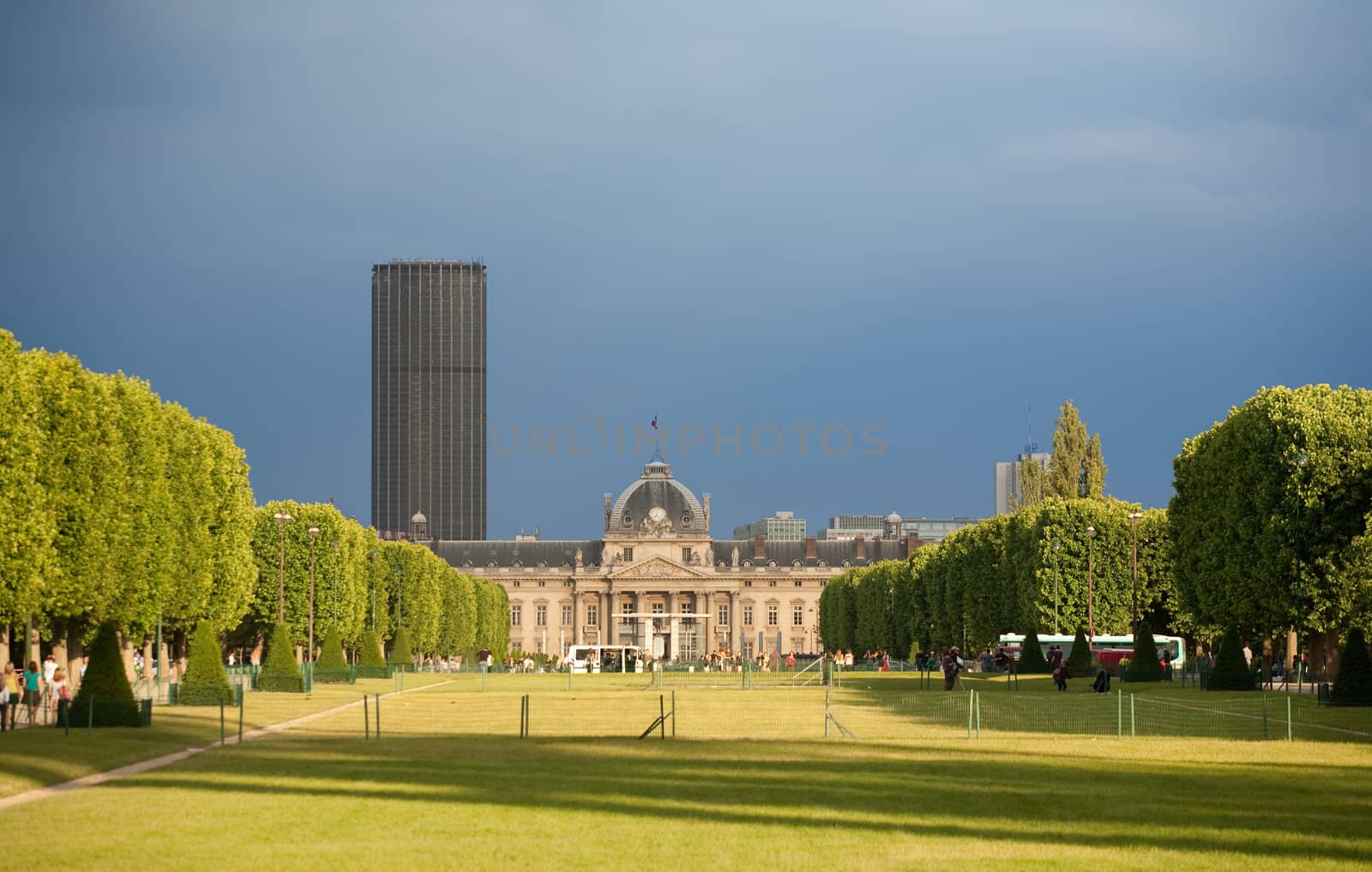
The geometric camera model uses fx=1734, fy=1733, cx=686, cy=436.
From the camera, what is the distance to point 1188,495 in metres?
65.6

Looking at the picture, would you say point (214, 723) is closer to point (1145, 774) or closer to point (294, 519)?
point (1145, 774)

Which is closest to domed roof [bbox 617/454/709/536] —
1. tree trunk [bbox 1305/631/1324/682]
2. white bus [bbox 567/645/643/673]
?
white bus [bbox 567/645/643/673]

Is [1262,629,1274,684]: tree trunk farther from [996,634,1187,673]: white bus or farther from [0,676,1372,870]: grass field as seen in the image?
[0,676,1372,870]: grass field

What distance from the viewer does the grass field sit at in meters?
18.3

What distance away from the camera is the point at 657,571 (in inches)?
7052

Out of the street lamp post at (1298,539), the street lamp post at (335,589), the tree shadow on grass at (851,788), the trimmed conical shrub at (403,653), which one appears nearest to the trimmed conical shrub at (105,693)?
the tree shadow on grass at (851,788)

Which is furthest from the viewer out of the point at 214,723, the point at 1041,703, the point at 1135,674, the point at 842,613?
the point at 842,613

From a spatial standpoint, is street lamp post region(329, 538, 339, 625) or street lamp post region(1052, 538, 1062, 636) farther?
street lamp post region(329, 538, 339, 625)

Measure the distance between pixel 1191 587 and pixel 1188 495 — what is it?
3457 millimetres

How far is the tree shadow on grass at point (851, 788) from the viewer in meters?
20.2

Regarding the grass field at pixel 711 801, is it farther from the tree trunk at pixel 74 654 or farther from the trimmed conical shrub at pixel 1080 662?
the trimmed conical shrub at pixel 1080 662

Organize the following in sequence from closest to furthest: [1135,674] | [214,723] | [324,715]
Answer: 1. [214,723]
2. [324,715]
3. [1135,674]

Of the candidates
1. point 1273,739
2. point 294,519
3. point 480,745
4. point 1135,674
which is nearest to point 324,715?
point 480,745

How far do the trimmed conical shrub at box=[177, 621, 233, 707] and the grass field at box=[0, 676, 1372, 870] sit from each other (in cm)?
834
